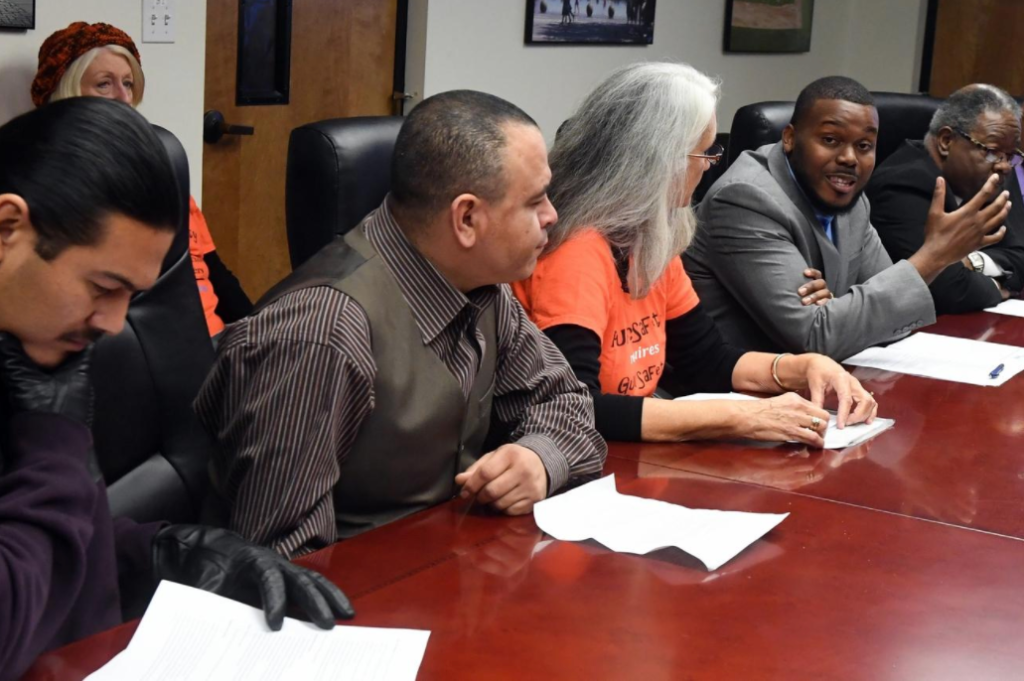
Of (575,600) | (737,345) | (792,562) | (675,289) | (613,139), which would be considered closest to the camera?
(575,600)

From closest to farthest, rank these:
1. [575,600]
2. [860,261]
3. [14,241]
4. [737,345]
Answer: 1. [14,241]
2. [575,600]
3. [737,345]
4. [860,261]

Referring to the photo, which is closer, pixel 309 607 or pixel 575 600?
pixel 309 607

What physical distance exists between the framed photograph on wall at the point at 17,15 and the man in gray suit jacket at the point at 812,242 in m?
1.65

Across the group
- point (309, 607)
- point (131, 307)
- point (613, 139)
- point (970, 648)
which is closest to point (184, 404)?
point (131, 307)

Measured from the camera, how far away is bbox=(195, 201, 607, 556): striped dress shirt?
1521 millimetres

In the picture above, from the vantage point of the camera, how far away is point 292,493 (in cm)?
152

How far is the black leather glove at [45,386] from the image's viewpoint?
1.22 metres

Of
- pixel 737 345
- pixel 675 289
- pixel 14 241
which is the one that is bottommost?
pixel 737 345

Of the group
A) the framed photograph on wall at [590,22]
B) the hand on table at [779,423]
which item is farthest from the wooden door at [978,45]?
the hand on table at [779,423]

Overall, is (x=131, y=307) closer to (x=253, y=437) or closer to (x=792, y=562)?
(x=253, y=437)

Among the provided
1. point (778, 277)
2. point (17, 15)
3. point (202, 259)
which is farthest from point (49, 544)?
point (17, 15)

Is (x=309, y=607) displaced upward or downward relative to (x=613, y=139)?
downward

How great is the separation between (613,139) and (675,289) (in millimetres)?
338

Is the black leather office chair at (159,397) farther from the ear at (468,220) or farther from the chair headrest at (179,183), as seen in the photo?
the ear at (468,220)
